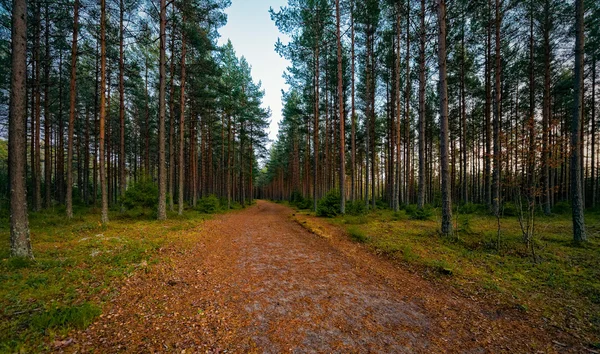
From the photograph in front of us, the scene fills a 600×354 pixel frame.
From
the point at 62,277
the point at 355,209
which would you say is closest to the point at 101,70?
the point at 62,277

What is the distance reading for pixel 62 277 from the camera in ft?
14.9

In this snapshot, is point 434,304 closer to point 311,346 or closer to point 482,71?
point 311,346

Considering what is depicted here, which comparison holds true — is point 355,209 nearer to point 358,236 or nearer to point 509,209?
point 358,236

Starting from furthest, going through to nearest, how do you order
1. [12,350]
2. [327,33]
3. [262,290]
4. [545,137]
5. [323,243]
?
1. [327,33]
2. [323,243]
3. [545,137]
4. [262,290]
5. [12,350]

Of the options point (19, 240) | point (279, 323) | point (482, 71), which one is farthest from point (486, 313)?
point (482, 71)

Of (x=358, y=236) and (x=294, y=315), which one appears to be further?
(x=358, y=236)

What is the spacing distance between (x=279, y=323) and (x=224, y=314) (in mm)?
961

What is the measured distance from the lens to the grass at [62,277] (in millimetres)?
2875

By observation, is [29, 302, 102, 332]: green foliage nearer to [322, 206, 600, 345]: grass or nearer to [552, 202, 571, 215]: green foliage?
[322, 206, 600, 345]: grass

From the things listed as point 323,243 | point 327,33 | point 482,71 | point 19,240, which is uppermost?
point 327,33

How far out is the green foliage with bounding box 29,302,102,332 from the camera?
289 cm

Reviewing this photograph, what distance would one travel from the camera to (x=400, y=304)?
4.03 metres

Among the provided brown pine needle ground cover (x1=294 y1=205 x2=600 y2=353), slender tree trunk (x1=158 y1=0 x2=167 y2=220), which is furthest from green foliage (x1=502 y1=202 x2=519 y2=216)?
slender tree trunk (x1=158 y1=0 x2=167 y2=220)

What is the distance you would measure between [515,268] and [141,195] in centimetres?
1699
